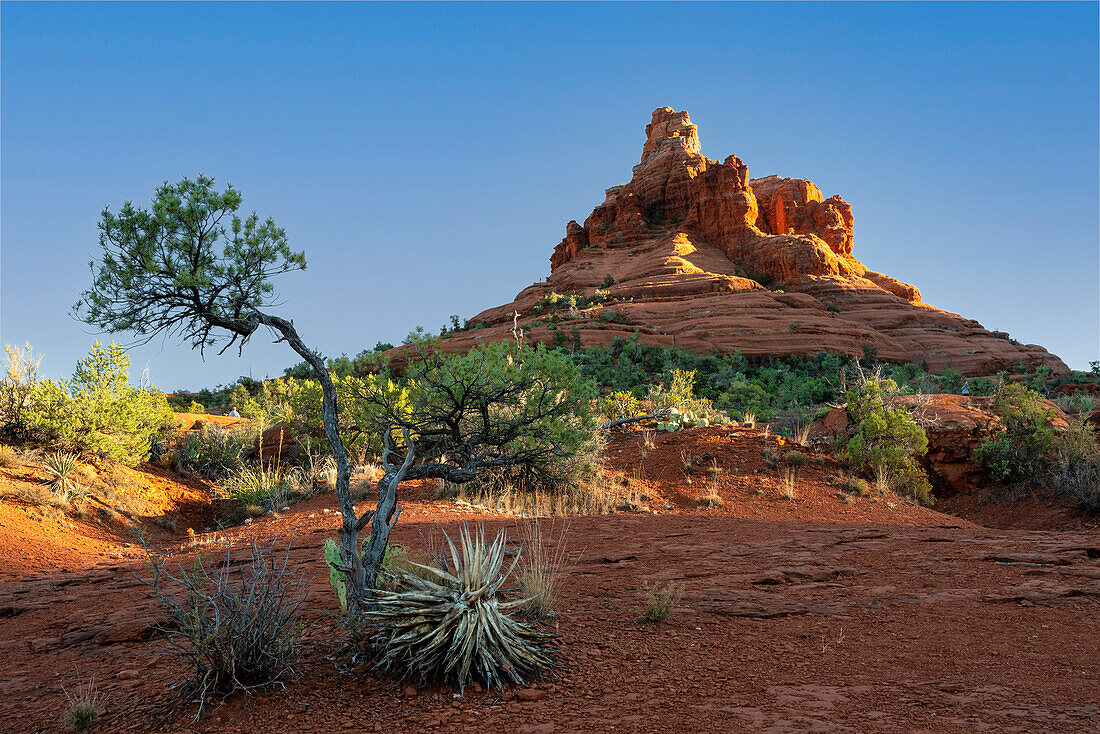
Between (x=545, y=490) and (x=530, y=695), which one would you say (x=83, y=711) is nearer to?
(x=530, y=695)

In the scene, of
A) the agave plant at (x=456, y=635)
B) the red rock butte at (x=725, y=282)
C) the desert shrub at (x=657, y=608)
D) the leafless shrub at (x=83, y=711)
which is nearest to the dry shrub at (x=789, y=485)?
the desert shrub at (x=657, y=608)

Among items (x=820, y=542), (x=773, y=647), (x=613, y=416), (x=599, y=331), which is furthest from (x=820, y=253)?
(x=773, y=647)

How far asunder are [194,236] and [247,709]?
10.6 ft

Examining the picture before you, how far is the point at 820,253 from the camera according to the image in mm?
55031

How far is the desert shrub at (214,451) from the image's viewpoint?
1482cm

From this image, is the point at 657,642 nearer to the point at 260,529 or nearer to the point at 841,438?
the point at 260,529

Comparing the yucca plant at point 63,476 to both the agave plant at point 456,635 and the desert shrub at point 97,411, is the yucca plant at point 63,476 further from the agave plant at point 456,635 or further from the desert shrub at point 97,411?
the agave plant at point 456,635

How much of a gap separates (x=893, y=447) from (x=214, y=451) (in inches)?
627

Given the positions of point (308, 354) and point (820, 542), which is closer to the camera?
point (308, 354)

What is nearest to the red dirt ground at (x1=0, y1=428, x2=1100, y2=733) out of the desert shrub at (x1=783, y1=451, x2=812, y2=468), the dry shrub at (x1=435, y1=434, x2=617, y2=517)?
the dry shrub at (x1=435, y1=434, x2=617, y2=517)

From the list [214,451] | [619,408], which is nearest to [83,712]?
[214,451]

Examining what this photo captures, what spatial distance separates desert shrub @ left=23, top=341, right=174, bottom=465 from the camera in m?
11.7

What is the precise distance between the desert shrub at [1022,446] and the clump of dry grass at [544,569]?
947 centimetres

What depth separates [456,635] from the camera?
3500 mm
